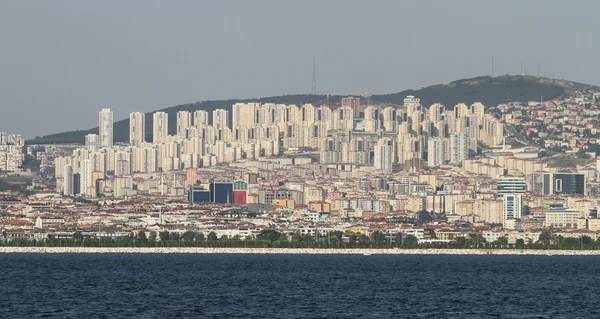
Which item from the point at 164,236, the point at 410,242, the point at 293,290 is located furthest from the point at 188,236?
the point at 293,290

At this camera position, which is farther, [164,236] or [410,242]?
[164,236]

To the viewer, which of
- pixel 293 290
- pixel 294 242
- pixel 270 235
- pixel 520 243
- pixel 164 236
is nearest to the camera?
pixel 293 290

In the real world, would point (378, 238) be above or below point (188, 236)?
below

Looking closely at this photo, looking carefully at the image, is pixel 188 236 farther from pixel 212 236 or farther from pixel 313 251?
pixel 313 251

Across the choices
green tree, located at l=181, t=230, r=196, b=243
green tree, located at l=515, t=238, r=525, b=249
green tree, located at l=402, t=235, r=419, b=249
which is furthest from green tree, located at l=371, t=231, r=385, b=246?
green tree, located at l=181, t=230, r=196, b=243

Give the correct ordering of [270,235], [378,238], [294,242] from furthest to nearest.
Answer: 1. [270,235]
2. [378,238]
3. [294,242]

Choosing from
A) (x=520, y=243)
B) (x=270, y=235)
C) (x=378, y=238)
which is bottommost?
(x=520, y=243)

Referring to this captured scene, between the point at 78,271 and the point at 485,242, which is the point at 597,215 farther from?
the point at 78,271

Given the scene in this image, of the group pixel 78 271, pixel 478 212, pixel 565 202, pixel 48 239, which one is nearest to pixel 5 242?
pixel 48 239

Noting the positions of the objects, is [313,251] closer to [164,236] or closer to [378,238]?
[378,238]
